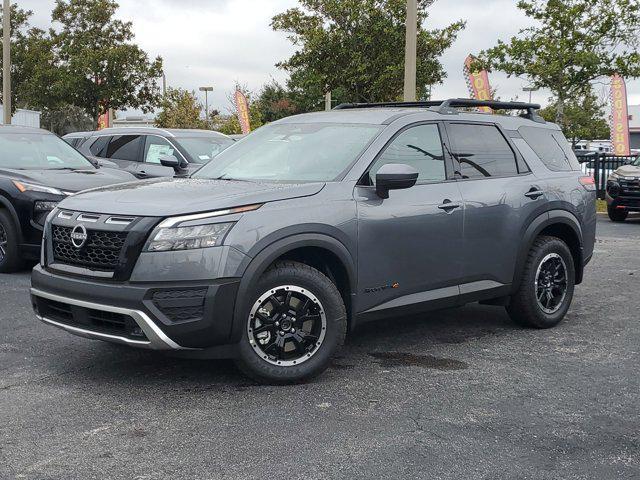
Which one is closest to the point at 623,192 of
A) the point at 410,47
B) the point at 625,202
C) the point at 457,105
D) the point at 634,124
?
the point at 625,202

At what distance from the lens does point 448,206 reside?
5.64 metres

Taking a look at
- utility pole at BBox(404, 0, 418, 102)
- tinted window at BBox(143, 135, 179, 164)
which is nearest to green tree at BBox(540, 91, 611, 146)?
utility pole at BBox(404, 0, 418, 102)

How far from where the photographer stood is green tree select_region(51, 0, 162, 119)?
33.7m

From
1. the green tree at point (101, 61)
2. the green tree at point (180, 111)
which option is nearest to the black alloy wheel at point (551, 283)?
the green tree at point (101, 61)

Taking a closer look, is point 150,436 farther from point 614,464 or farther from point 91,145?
point 91,145

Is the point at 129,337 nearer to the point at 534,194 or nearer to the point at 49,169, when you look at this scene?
the point at 534,194

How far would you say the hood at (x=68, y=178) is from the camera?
879 cm

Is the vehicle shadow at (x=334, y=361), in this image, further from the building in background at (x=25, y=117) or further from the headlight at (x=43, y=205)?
the building in background at (x=25, y=117)

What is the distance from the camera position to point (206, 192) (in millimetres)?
4875

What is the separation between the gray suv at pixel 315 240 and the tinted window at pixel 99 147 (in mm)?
7290

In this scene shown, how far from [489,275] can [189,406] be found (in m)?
2.58

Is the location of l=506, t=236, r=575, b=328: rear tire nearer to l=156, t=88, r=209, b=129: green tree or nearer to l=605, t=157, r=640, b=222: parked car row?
l=605, t=157, r=640, b=222: parked car row

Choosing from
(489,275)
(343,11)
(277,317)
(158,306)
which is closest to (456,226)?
(489,275)

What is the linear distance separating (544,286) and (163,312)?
336 centimetres
